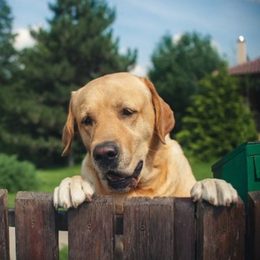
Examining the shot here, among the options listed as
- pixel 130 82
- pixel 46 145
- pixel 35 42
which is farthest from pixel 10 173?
pixel 35 42

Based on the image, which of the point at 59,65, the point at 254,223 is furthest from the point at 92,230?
the point at 59,65

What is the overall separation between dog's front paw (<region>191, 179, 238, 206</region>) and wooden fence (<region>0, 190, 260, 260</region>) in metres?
0.03

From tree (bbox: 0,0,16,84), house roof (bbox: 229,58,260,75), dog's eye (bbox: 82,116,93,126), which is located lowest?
dog's eye (bbox: 82,116,93,126)

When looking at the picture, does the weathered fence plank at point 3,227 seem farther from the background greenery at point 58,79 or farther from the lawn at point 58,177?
the background greenery at point 58,79

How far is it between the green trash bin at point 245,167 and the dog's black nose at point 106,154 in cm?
58

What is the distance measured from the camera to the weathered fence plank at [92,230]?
1.94 meters

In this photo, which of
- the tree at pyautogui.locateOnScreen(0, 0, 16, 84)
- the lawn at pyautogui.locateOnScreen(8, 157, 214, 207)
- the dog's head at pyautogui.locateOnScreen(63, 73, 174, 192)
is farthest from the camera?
the tree at pyautogui.locateOnScreen(0, 0, 16, 84)

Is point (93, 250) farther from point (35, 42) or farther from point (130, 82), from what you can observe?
point (35, 42)

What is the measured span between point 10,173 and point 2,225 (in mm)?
10591

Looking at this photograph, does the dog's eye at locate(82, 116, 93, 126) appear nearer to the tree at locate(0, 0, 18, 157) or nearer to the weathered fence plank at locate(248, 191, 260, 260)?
the weathered fence plank at locate(248, 191, 260, 260)

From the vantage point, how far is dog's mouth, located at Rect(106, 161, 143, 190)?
2711 mm

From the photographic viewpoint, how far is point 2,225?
2.02m

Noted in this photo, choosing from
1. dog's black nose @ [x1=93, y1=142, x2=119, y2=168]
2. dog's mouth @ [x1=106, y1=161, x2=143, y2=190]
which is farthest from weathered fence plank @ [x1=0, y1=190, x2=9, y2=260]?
dog's mouth @ [x1=106, y1=161, x2=143, y2=190]

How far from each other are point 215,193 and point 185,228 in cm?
19
